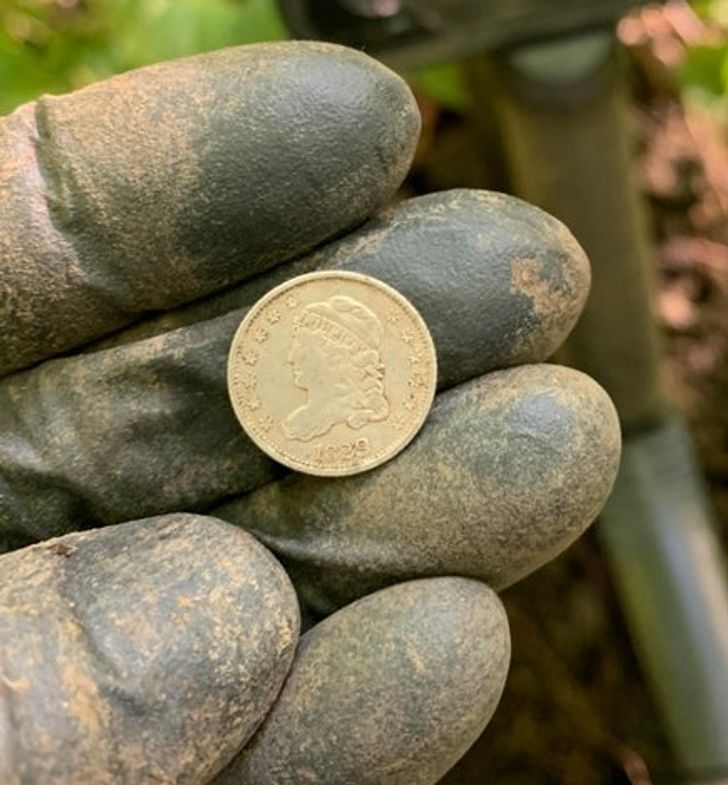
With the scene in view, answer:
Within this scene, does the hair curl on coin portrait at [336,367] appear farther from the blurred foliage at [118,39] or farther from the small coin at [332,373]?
the blurred foliage at [118,39]

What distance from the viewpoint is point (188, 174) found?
2.63 feet

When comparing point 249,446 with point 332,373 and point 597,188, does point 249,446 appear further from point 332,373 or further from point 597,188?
point 597,188

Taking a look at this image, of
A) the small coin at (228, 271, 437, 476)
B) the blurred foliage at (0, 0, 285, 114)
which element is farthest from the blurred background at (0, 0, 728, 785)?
the small coin at (228, 271, 437, 476)

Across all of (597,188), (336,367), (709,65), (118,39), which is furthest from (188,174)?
(709,65)

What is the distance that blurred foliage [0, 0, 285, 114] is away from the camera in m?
1.31

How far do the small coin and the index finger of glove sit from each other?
0.14ft

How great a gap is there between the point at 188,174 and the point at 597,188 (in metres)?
0.81

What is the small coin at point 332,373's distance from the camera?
83cm

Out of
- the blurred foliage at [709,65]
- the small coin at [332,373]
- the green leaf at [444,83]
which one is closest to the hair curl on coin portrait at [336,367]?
the small coin at [332,373]

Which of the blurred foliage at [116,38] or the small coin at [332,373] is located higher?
the blurred foliage at [116,38]

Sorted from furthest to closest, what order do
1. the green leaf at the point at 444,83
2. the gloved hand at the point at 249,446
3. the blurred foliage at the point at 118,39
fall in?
1. the green leaf at the point at 444,83
2. the blurred foliage at the point at 118,39
3. the gloved hand at the point at 249,446

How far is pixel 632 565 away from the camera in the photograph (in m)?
1.58

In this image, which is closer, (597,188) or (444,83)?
(597,188)

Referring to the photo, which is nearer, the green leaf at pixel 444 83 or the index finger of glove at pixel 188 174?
the index finger of glove at pixel 188 174
